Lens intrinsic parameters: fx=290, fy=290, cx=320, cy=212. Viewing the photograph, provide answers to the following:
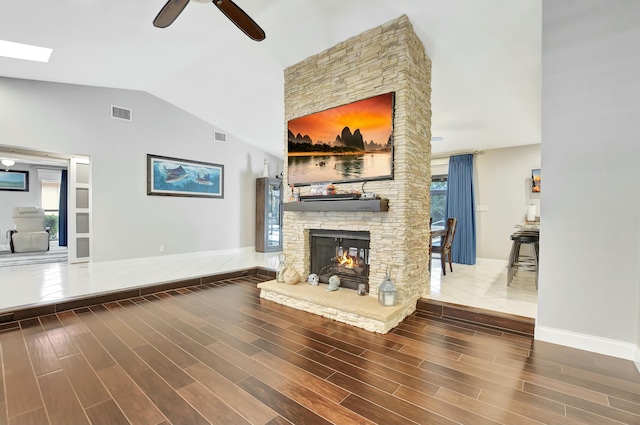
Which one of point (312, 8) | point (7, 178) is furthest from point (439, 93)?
point (7, 178)

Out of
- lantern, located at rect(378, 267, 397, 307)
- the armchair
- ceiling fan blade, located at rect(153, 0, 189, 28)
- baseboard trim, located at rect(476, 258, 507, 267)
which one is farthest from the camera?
the armchair

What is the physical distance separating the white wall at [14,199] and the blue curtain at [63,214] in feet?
2.97

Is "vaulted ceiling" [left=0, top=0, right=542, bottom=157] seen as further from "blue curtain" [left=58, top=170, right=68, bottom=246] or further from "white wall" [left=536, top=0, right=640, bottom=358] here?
"blue curtain" [left=58, top=170, right=68, bottom=246]

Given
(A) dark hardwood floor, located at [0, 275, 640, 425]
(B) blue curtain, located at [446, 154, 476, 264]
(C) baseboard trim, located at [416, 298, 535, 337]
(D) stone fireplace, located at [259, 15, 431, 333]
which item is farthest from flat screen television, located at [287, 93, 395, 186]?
(B) blue curtain, located at [446, 154, 476, 264]

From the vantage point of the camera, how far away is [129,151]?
5555mm

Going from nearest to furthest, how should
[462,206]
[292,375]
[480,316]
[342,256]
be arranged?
[292,375], [480,316], [342,256], [462,206]

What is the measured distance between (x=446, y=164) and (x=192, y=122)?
5817 millimetres

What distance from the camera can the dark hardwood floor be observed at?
1.52 metres

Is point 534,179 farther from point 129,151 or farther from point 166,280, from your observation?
point 129,151

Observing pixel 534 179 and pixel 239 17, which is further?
pixel 534 179

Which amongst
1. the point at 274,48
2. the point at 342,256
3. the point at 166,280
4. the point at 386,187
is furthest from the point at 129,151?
the point at 386,187

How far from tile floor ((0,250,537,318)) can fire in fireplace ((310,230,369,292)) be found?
958 mm

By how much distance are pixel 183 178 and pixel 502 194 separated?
22.0ft

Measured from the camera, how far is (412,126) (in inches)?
122
